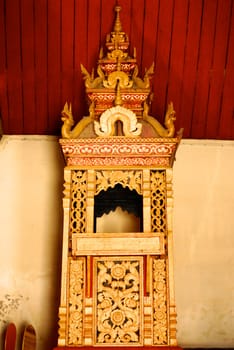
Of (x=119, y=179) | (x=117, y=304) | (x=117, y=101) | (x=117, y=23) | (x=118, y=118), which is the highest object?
(x=117, y=23)

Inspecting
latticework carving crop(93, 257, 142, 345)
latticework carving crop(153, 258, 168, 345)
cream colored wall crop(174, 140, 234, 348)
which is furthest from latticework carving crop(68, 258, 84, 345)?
cream colored wall crop(174, 140, 234, 348)

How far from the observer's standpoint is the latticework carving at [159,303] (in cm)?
377

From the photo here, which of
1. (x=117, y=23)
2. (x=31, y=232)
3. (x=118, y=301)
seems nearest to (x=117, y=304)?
(x=118, y=301)

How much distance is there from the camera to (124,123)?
13.5 ft

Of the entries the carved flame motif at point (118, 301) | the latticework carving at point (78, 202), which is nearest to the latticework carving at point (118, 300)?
the carved flame motif at point (118, 301)

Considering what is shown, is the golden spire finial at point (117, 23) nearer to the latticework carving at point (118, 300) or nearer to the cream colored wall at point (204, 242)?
the cream colored wall at point (204, 242)

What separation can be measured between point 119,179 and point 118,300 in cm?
89

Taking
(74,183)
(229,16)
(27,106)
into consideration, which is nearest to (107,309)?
(74,183)

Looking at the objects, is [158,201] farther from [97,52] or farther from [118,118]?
[97,52]

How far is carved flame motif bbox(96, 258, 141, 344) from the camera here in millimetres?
3783

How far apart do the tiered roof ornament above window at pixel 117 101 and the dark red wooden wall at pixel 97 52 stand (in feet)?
0.50

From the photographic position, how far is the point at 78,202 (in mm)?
4020

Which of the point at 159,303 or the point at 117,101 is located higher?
the point at 117,101

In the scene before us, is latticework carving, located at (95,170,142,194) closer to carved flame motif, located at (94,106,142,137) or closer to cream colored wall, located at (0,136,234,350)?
carved flame motif, located at (94,106,142,137)
